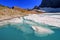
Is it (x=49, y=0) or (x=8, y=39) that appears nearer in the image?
(x=8, y=39)

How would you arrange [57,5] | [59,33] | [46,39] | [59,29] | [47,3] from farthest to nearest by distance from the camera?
[47,3]
[57,5]
[59,29]
[59,33]
[46,39]

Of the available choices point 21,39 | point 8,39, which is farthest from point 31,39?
point 8,39

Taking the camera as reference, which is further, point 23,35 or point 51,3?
point 51,3

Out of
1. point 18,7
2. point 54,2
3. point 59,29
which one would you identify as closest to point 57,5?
point 54,2

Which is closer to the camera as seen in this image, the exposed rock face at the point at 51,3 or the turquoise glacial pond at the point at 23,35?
the turquoise glacial pond at the point at 23,35

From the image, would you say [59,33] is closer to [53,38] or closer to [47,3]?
[53,38]

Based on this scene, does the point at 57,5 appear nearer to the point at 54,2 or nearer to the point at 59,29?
the point at 54,2

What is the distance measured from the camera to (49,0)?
33.7m

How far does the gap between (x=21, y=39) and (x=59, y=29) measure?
339cm

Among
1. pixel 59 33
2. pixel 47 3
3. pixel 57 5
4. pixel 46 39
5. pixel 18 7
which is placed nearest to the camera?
pixel 46 39

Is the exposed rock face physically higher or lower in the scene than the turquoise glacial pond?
higher

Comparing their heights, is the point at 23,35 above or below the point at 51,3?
below

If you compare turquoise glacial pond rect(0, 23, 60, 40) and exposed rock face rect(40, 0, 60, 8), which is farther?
exposed rock face rect(40, 0, 60, 8)

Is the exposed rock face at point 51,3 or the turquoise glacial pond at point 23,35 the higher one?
the exposed rock face at point 51,3
